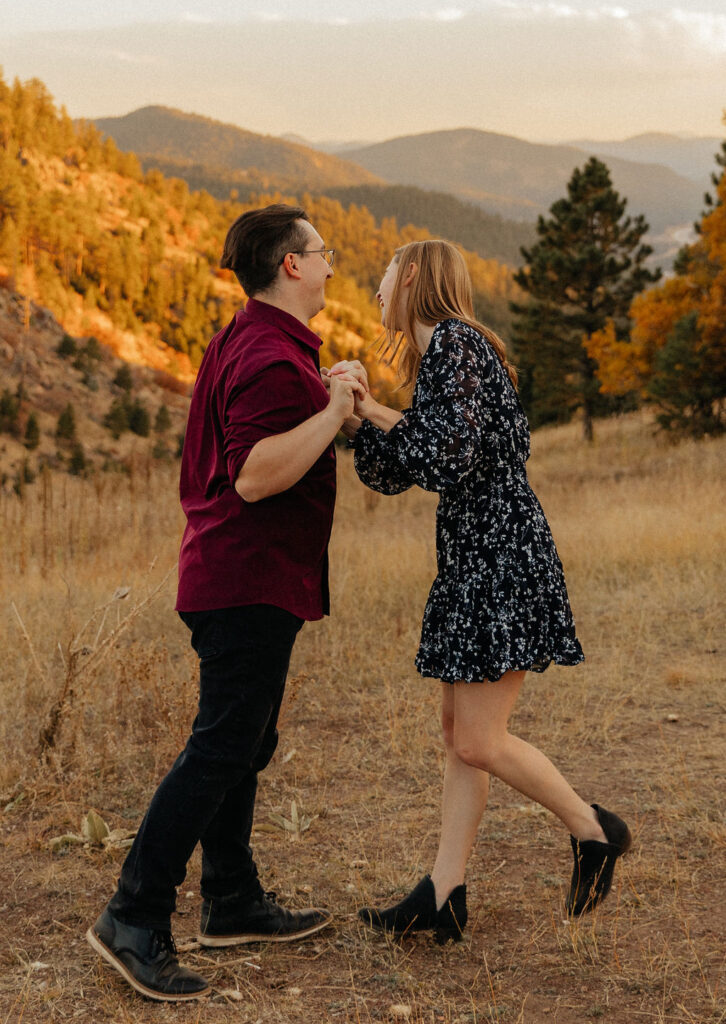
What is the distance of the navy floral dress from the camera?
2398mm

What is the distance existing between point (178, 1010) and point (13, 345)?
220 ft

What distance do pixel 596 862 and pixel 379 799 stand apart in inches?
52.7

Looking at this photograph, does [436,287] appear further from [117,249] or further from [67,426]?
[117,249]

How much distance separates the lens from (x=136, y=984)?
2.36m

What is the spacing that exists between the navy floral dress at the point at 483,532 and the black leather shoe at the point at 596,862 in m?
0.58

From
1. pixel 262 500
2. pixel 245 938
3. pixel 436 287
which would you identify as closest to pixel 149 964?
pixel 245 938

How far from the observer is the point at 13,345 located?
6369cm

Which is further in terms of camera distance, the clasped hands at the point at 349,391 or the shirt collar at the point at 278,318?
the shirt collar at the point at 278,318

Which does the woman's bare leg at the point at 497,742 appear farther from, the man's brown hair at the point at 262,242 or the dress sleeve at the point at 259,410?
the man's brown hair at the point at 262,242

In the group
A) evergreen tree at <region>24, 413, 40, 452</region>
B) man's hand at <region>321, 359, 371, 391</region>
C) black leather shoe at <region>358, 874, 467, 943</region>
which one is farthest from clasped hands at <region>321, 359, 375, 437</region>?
evergreen tree at <region>24, 413, 40, 452</region>

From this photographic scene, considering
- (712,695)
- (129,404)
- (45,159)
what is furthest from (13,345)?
(712,695)

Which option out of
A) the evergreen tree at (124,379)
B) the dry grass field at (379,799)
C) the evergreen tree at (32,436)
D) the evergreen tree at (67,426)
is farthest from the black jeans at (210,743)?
the evergreen tree at (124,379)

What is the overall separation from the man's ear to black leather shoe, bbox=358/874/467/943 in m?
1.78

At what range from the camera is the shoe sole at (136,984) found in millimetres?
2350
